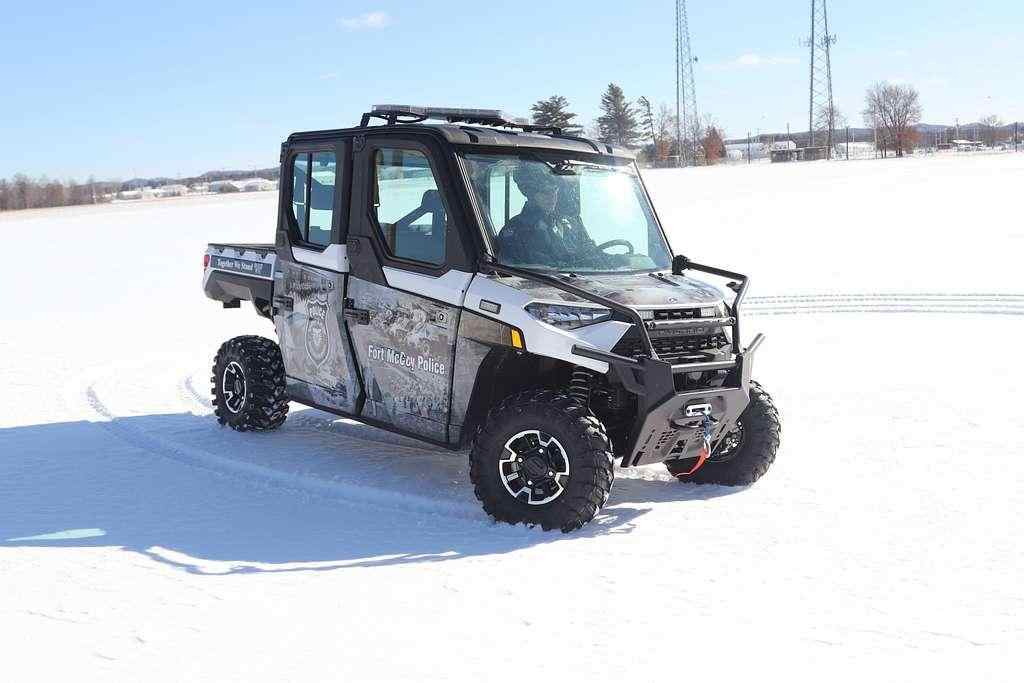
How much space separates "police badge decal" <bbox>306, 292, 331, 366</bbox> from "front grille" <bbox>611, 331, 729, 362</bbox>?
220cm

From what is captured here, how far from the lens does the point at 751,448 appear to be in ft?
21.9

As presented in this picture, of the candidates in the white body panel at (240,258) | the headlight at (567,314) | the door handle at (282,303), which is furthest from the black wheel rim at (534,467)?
the white body panel at (240,258)

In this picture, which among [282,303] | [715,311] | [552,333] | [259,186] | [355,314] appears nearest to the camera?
[552,333]

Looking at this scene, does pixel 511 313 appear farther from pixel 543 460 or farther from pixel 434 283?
pixel 543 460

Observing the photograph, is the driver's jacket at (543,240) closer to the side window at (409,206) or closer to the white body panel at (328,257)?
the side window at (409,206)

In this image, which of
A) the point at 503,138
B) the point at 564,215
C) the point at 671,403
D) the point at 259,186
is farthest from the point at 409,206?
the point at 259,186

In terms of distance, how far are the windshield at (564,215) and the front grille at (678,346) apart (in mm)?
694

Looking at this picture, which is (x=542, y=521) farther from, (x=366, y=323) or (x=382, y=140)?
(x=382, y=140)

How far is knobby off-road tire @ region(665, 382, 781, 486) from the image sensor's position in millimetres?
6656

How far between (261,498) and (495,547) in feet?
5.43

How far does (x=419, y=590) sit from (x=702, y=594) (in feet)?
4.05

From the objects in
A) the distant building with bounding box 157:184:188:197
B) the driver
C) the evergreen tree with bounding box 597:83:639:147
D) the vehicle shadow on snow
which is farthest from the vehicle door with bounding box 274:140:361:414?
the evergreen tree with bounding box 597:83:639:147

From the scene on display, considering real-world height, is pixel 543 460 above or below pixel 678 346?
below

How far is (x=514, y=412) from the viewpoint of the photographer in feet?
19.4
